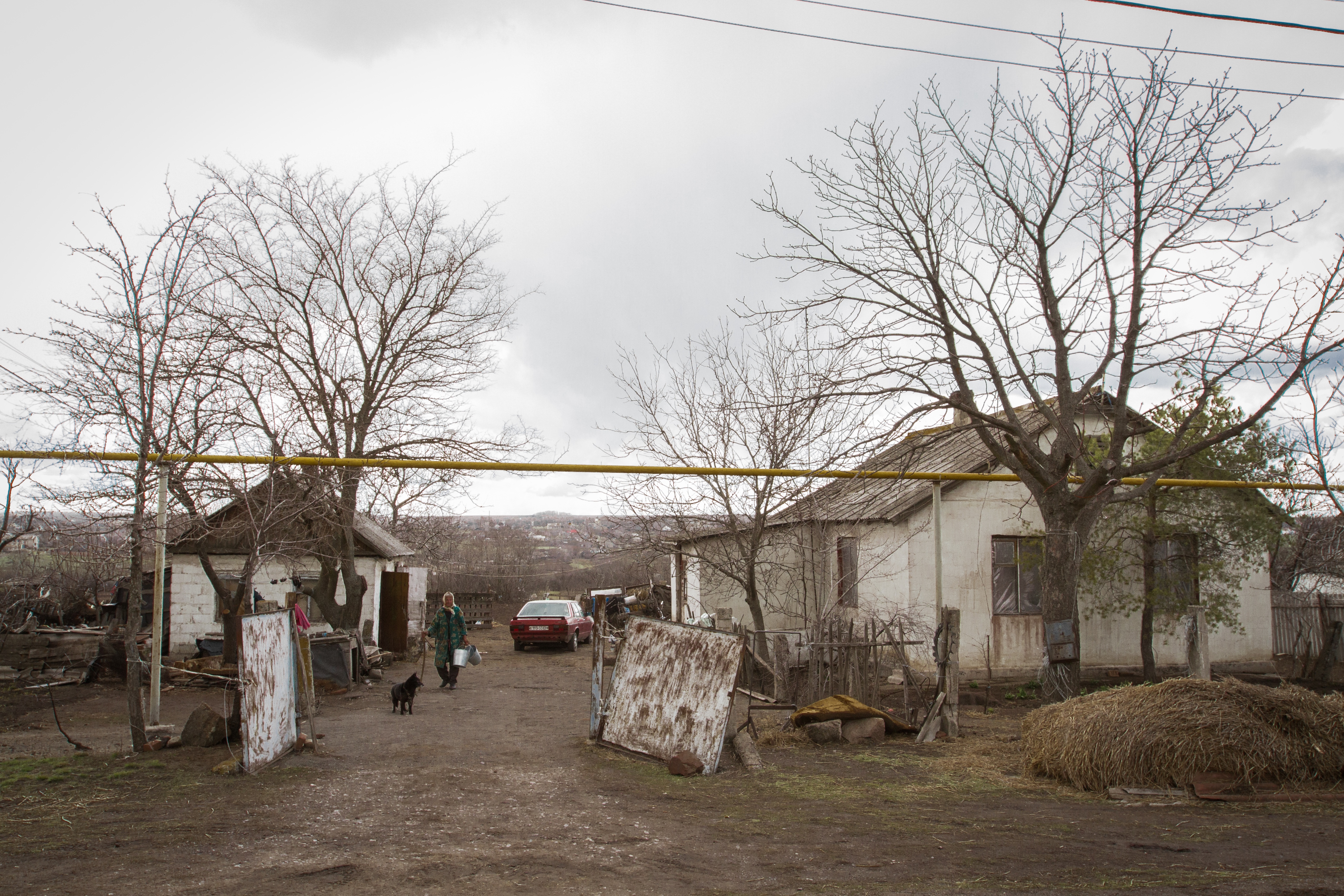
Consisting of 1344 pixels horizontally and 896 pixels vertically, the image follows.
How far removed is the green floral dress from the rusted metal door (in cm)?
717

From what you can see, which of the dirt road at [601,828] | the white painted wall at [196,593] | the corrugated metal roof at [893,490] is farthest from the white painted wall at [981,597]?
the white painted wall at [196,593]

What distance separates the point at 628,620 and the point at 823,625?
3133 mm

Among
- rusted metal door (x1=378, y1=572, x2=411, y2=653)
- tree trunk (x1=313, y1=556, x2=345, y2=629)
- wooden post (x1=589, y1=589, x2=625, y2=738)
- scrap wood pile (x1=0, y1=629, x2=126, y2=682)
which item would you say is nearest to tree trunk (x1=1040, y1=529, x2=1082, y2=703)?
wooden post (x1=589, y1=589, x2=625, y2=738)

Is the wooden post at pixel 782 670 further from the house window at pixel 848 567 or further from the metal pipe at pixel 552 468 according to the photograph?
the house window at pixel 848 567

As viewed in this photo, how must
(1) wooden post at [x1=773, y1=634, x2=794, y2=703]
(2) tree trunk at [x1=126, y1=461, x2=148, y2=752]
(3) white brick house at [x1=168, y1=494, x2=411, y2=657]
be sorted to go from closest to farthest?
(2) tree trunk at [x1=126, y1=461, x2=148, y2=752] < (1) wooden post at [x1=773, y1=634, x2=794, y2=703] < (3) white brick house at [x1=168, y1=494, x2=411, y2=657]

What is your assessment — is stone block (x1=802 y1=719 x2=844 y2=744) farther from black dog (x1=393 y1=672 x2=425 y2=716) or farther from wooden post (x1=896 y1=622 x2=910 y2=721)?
black dog (x1=393 y1=672 x2=425 y2=716)

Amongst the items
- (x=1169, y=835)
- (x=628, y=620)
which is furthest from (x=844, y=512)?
(x=1169, y=835)

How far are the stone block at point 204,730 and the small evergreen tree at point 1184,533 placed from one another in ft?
43.5

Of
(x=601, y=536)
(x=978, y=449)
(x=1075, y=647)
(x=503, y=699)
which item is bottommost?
(x=503, y=699)

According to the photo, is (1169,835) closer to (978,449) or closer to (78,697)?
(978,449)

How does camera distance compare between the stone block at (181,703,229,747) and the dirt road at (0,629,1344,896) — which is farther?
the stone block at (181,703,229,747)

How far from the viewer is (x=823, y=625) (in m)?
11.7

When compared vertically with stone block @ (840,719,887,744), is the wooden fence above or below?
above

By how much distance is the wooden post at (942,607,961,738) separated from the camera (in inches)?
419
